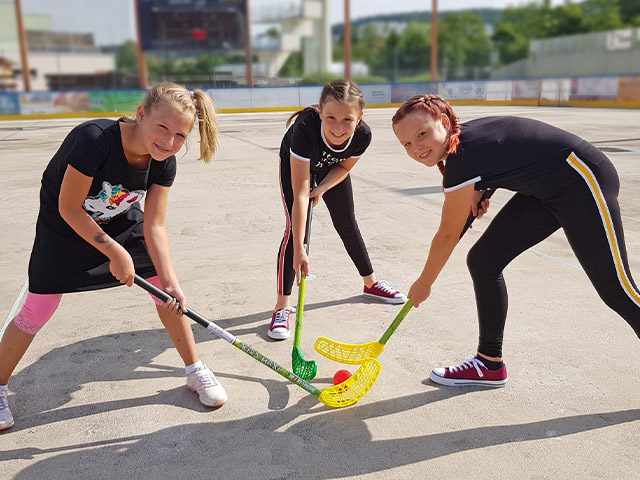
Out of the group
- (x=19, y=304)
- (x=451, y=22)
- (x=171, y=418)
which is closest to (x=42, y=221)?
(x=171, y=418)

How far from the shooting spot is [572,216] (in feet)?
8.59

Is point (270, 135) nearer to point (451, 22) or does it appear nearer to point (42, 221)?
point (42, 221)

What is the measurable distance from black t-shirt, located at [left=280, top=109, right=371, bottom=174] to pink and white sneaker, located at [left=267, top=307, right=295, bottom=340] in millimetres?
866

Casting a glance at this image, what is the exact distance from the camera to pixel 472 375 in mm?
3047

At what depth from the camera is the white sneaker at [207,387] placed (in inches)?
114

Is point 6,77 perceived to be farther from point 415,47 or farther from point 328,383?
point 328,383

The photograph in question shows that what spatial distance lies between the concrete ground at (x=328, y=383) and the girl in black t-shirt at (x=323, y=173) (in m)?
0.22

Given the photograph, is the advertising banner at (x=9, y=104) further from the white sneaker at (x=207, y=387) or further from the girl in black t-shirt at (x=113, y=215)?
the white sneaker at (x=207, y=387)

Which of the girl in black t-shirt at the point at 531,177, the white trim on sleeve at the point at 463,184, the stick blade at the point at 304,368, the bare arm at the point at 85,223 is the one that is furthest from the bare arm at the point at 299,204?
the white trim on sleeve at the point at 463,184

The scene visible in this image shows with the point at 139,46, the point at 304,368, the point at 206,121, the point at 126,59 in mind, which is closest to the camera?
the point at 206,121

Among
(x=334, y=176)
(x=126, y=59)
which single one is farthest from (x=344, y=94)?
(x=126, y=59)

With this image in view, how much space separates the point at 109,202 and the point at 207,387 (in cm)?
95

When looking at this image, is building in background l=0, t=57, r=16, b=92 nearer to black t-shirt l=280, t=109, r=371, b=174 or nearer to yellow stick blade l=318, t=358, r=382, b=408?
black t-shirt l=280, t=109, r=371, b=174

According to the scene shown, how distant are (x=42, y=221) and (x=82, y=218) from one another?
322mm
